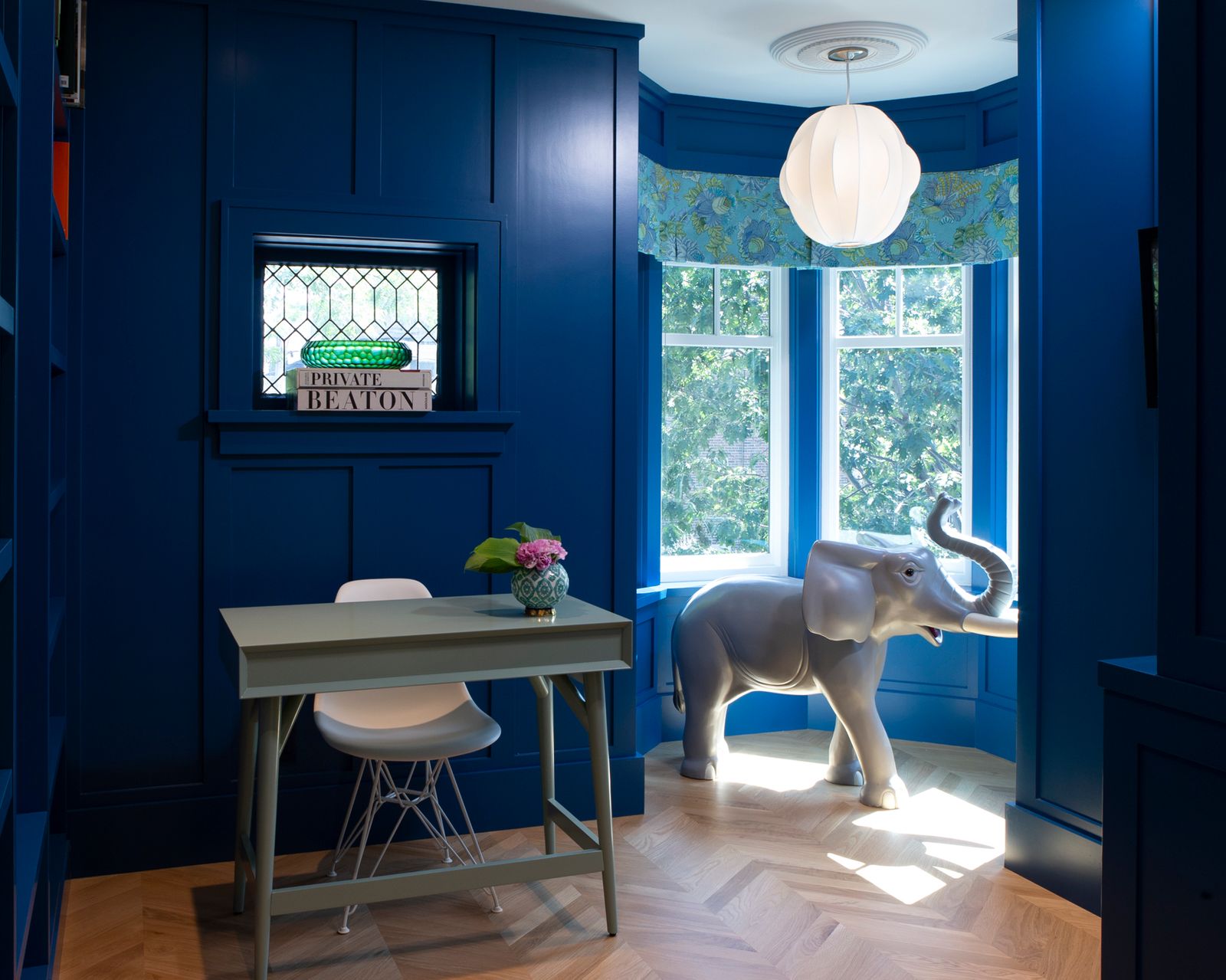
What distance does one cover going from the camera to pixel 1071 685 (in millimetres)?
3266

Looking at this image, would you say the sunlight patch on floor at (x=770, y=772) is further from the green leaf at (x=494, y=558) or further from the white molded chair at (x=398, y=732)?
the green leaf at (x=494, y=558)

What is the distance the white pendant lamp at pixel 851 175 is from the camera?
12.5ft

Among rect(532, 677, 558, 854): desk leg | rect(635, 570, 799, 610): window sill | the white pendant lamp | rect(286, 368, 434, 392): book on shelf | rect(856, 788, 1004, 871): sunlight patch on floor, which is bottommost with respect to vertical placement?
rect(856, 788, 1004, 871): sunlight patch on floor

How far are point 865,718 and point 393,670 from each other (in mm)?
1986

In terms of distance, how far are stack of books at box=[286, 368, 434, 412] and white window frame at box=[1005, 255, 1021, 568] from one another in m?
2.50

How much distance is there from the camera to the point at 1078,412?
324 centimetres

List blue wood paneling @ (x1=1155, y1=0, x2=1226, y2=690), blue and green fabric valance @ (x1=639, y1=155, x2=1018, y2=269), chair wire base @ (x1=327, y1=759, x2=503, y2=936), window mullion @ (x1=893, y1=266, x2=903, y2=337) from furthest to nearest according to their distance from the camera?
window mullion @ (x1=893, y1=266, x2=903, y2=337) < blue and green fabric valance @ (x1=639, y1=155, x2=1018, y2=269) < chair wire base @ (x1=327, y1=759, x2=503, y2=936) < blue wood paneling @ (x1=1155, y1=0, x2=1226, y2=690)

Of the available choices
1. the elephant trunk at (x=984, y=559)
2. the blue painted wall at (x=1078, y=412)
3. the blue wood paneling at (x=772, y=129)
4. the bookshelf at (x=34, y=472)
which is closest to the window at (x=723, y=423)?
the blue wood paneling at (x=772, y=129)

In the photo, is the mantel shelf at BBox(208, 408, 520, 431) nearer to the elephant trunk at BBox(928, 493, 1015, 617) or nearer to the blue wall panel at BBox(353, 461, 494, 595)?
the blue wall panel at BBox(353, 461, 494, 595)

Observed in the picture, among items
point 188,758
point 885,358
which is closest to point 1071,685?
point 885,358

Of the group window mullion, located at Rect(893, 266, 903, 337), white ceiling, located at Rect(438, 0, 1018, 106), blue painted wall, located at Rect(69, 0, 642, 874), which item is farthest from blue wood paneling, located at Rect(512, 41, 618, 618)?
window mullion, located at Rect(893, 266, 903, 337)

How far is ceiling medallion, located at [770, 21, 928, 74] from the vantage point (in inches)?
156

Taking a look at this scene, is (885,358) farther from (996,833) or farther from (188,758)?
(188,758)

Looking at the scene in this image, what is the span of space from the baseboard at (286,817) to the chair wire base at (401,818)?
9 centimetres
